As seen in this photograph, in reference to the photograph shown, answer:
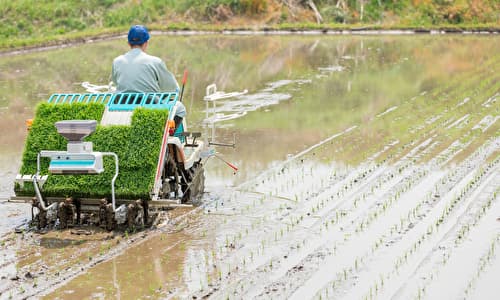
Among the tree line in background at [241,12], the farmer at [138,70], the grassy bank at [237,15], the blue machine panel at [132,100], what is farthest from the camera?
the tree line in background at [241,12]

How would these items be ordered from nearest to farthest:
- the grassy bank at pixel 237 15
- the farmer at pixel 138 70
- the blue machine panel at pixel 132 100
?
the blue machine panel at pixel 132 100, the farmer at pixel 138 70, the grassy bank at pixel 237 15

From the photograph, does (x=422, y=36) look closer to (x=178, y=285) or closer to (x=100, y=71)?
(x=100, y=71)

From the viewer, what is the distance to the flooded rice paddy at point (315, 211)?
7.43m

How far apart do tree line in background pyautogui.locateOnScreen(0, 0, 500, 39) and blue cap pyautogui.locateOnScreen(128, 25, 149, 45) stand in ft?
99.3

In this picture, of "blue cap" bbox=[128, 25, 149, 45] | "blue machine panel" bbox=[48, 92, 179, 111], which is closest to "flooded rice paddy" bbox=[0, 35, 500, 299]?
"blue machine panel" bbox=[48, 92, 179, 111]

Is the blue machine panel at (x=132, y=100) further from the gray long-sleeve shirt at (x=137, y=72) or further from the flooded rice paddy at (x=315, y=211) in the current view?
the flooded rice paddy at (x=315, y=211)

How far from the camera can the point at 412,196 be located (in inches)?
410

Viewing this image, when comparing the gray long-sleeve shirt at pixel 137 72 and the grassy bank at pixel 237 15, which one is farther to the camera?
the grassy bank at pixel 237 15

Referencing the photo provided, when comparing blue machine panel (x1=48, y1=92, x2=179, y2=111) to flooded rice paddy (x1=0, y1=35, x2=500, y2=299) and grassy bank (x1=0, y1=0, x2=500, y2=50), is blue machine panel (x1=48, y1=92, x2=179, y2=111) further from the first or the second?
grassy bank (x1=0, y1=0, x2=500, y2=50)

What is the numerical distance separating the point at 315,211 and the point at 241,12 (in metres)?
33.6

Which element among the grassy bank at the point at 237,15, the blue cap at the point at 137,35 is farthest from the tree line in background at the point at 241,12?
the blue cap at the point at 137,35

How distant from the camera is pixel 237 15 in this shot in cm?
4250

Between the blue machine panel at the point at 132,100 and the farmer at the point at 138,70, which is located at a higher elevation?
the farmer at the point at 138,70

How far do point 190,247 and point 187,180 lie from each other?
1.78 metres
